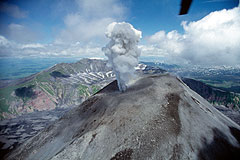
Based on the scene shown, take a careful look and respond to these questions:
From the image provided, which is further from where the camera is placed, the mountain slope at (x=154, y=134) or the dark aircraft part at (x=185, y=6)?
the mountain slope at (x=154, y=134)

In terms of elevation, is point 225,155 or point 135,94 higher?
point 135,94

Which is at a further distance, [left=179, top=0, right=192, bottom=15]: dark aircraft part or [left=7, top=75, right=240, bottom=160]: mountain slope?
[left=7, top=75, right=240, bottom=160]: mountain slope

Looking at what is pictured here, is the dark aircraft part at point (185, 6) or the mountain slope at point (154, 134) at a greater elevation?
the dark aircraft part at point (185, 6)

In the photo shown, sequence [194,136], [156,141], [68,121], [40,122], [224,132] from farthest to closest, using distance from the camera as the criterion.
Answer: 1. [40,122]
2. [68,121]
3. [224,132]
4. [194,136]
5. [156,141]

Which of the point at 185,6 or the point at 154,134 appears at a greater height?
the point at 185,6

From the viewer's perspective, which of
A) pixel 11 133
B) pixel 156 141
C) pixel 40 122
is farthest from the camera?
pixel 40 122

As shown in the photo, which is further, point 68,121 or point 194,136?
point 68,121

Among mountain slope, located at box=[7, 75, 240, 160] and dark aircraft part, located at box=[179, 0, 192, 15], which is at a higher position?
dark aircraft part, located at box=[179, 0, 192, 15]

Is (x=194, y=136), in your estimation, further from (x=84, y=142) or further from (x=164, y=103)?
(x=84, y=142)

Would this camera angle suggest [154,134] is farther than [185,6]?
Yes

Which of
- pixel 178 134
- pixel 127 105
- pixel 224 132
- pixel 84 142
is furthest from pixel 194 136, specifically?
pixel 84 142

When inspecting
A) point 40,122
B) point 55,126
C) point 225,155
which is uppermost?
point 225,155
